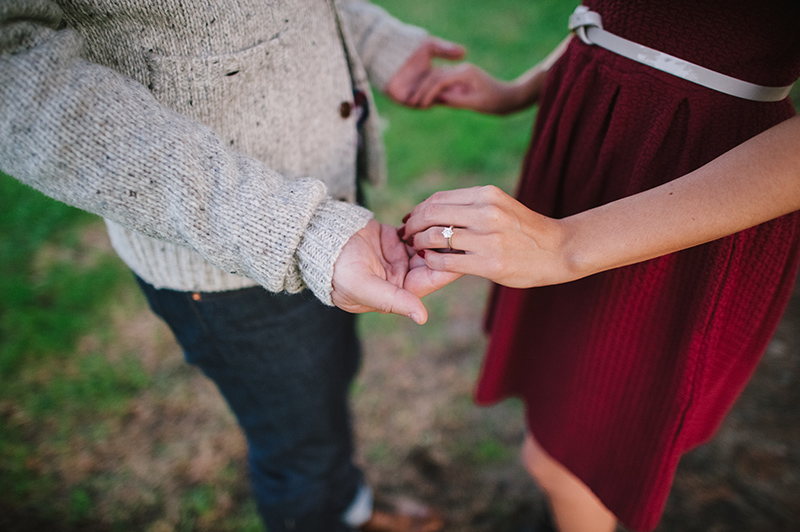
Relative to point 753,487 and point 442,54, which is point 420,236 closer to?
point 442,54

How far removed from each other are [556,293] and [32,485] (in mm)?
2509

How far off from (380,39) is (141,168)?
1.02m

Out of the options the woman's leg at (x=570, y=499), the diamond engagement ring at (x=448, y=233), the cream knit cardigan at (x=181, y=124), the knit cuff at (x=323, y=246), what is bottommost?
the woman's leg at (x=570, y=499)

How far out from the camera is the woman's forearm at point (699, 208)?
88 centimetres

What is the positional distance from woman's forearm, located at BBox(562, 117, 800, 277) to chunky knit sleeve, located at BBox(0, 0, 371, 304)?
0.50 meters

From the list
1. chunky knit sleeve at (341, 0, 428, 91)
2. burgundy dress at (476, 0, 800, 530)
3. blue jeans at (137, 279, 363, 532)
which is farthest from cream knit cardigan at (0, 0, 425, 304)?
burgundy dress at (476, 0, 800, 530)

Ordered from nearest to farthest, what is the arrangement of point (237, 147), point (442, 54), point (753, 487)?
point (237, 147) < point (442, 54) < point (753, 487)

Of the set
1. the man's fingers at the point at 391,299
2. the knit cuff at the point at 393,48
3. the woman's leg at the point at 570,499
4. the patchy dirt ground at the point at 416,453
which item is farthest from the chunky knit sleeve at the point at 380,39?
the patchy dirt ground at the point at 416,453

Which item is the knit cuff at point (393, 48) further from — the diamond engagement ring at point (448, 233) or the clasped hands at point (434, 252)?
the diamond engagement ring at point (448, 233)

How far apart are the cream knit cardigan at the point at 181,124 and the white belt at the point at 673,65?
Answer: 685 mm

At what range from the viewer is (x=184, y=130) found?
3.06 ft

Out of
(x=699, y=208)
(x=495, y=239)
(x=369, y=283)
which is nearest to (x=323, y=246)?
(x=369, y=283)

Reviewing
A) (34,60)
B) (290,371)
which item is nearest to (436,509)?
(290,371)

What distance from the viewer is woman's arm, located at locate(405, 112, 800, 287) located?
0.88 meters
